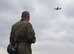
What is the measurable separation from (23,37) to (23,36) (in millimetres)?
35

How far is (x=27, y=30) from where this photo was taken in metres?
11.5

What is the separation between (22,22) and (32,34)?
20.9 inches

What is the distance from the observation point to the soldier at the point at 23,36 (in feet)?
37.6

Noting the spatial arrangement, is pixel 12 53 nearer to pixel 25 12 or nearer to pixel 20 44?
pixel 20 44

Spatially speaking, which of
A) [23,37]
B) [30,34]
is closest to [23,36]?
[23,37]

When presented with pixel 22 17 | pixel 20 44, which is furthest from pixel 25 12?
pixel 20 44

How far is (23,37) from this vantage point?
11508 millimetres

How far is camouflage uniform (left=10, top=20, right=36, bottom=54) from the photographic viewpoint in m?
11.5

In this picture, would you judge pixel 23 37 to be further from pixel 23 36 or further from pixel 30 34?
pixel 30 34

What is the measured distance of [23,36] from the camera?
11523 mm

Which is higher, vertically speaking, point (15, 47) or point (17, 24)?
point (17, 24)

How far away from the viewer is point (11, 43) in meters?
11.7

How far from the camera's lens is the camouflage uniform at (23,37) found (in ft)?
37.6

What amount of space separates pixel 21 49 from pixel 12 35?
617mm
